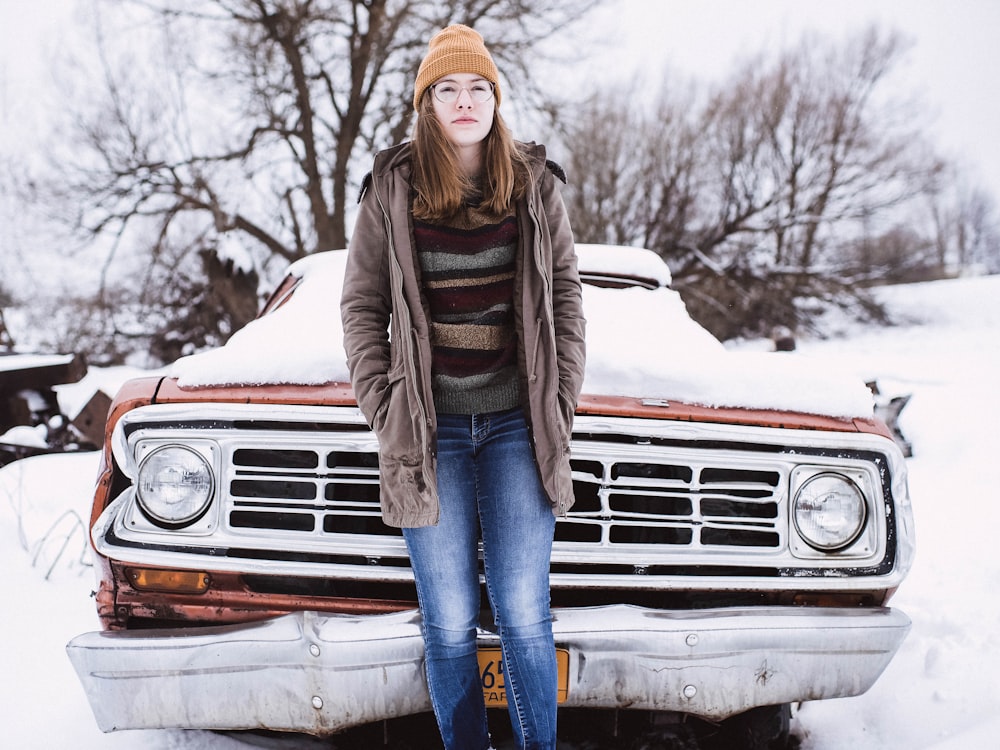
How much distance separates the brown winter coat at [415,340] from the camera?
1.61m

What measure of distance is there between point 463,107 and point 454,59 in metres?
0.12

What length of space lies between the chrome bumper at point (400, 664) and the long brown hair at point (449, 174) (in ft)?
3.46

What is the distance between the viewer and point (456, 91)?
167cm

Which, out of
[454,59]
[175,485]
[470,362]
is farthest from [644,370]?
[175,485]

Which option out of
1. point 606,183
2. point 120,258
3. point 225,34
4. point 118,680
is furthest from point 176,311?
point 118,680

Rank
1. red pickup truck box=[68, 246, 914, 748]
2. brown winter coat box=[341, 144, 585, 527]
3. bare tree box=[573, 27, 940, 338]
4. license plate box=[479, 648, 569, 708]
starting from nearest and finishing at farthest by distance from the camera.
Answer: brown winter coat box=[341, 144, 585, 527] < red pickup truck box=[68, 246, 914, 748] < license plate box=[479, 648, 569, 708] < bare tree box=[573, 27, 940, 338]

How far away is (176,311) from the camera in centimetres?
1330

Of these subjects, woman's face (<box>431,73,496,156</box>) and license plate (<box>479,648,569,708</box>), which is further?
license plate (<box>479,648,569,708</box>)

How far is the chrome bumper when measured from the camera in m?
1.70

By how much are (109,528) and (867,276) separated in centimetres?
1621

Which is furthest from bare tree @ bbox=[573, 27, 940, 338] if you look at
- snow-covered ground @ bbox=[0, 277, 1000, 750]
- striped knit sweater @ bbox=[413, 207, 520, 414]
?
striped knit sweater @ bbox=[413, 207, 520, 414]

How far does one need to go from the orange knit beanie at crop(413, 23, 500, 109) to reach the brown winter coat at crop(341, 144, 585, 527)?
19cm

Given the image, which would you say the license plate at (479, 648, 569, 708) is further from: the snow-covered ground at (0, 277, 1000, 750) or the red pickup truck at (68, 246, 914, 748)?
the snow-covered ground at (0, 277, 1000, 750)

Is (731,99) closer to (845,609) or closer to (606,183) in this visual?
(606,183)
